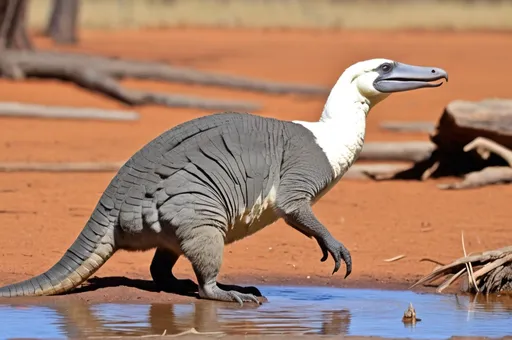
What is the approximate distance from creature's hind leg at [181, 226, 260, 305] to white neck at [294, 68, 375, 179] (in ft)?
3.04

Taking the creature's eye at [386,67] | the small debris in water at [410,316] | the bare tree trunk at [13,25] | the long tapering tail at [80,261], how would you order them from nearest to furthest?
the small debris in water at [410,316], the long tapering tail at [80,261], the creature's eye at [386,67], the bare tree trunk at [13,25]

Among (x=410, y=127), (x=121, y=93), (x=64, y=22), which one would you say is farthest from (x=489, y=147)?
(x=64, y=22)

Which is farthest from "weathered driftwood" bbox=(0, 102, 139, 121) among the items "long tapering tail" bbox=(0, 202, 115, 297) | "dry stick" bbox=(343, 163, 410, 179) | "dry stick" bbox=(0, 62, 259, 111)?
"long tapering tail" bbox=(0, 202, 115, 297)

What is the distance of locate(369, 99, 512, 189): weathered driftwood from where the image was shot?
456 inches

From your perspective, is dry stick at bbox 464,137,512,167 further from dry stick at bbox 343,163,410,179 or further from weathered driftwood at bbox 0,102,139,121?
weathered driftwood at bbox 0,102,139,121

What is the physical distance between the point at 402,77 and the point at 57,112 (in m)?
8.80

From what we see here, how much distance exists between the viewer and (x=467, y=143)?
12.0 m

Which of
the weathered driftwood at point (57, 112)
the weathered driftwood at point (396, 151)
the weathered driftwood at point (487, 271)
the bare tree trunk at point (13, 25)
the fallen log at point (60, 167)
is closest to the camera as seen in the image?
the weathered driftwood at point (487, 271)

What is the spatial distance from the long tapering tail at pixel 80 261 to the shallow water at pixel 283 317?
0.15m

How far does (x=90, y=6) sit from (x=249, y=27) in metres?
6.82

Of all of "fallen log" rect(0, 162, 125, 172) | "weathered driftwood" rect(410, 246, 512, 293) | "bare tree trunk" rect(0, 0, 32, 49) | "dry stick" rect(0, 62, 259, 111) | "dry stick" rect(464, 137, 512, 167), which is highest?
"bare tree trunk" rect(0, 0, 32, 49)

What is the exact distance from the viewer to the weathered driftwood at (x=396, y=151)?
1279 centimetres

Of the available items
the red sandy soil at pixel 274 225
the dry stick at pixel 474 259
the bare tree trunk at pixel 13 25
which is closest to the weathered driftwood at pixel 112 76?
the red sandy soil at pixel 274 225

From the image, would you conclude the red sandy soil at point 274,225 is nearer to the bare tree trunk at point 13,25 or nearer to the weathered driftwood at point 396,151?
the weathered driftwood at point 396,151
